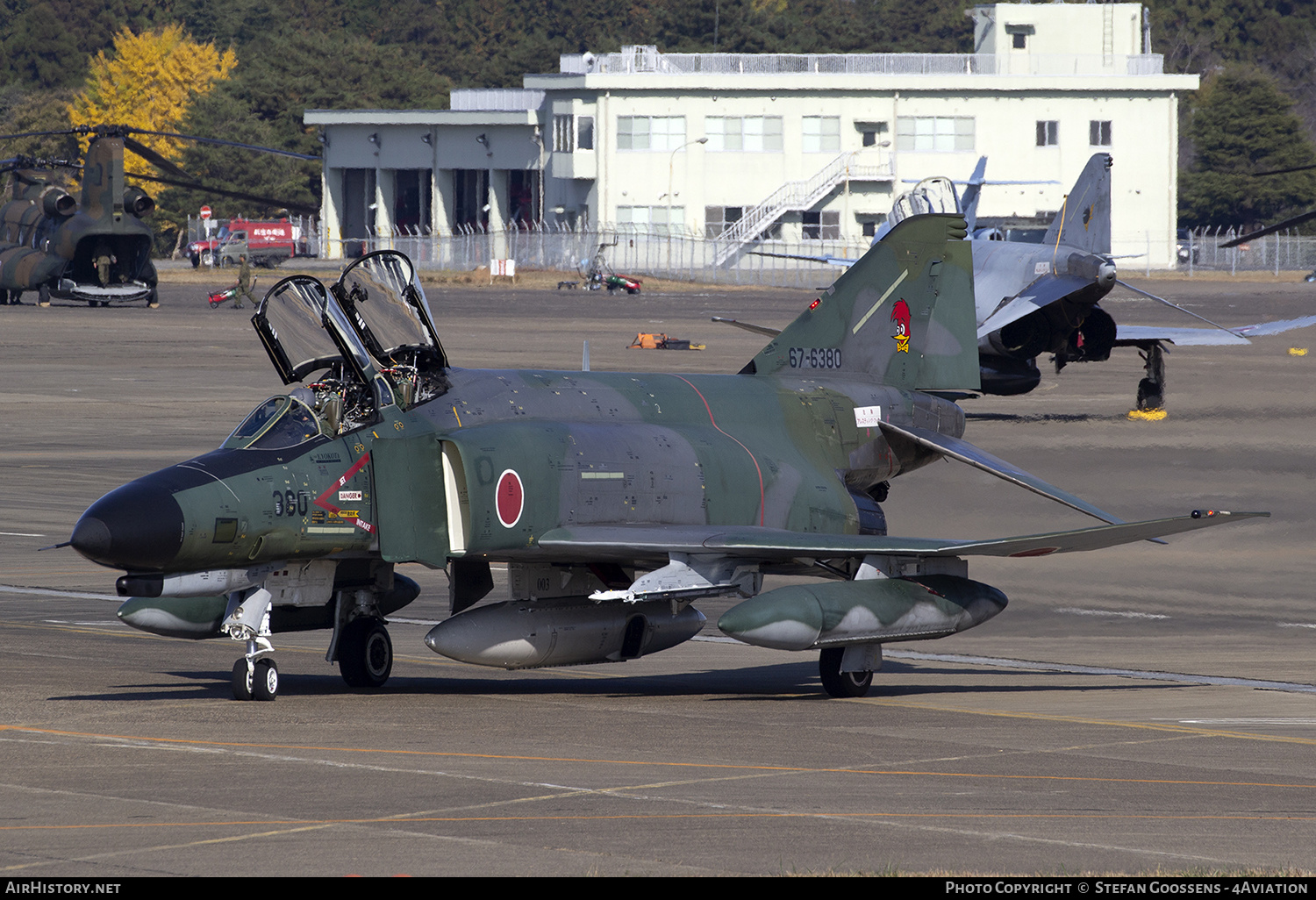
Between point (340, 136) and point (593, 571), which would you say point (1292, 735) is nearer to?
point (593, 571)

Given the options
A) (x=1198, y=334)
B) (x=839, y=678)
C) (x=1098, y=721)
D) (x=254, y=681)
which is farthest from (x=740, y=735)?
(x=1198, y=334)

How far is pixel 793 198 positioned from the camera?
11494 centimetres

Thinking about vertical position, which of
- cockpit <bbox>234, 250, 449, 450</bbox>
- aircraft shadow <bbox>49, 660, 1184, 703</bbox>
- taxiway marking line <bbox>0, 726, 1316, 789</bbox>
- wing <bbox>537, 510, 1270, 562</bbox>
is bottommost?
aircraft shadow <bbox>49, 660, 1184, 703</bbox>

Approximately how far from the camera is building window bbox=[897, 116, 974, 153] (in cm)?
11475

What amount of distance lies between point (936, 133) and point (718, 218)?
1464 cm

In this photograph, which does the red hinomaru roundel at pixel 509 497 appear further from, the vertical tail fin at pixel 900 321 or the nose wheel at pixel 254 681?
the vertical tail fin at pixel 900 321

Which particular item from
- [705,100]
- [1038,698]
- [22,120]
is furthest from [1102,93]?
[1038,698]

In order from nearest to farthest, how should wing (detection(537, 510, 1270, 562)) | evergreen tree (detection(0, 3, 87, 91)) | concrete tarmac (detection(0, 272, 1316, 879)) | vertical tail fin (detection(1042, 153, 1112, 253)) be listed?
concrete tarmac (detection(0, 272, 1316, 879)) → wing (detection(537, 510, 1270, 562)) → vertical tail fin (detection(1042, 153, 1112, 253)) → evergreen tree (detection(0, 3, 87, 91))

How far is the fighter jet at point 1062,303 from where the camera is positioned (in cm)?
4050

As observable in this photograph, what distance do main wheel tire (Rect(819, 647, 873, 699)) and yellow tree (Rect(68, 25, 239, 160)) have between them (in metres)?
139

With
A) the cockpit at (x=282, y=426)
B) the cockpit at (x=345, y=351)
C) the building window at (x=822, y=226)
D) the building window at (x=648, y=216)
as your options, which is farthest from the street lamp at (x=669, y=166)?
the cockpit at (x=282, y=426)

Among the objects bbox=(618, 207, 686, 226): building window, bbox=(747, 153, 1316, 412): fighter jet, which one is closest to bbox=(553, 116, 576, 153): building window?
bbox=(618, 207, 686, 226): building window

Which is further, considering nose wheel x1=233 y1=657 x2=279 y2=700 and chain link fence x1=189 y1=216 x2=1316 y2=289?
chain link fence x1=189 y1=216 x2=1316 y2=289

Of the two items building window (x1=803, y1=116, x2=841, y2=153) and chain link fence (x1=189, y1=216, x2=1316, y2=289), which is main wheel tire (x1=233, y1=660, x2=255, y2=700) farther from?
building window (x1=803, y1=116, x2=841, y2=153)
